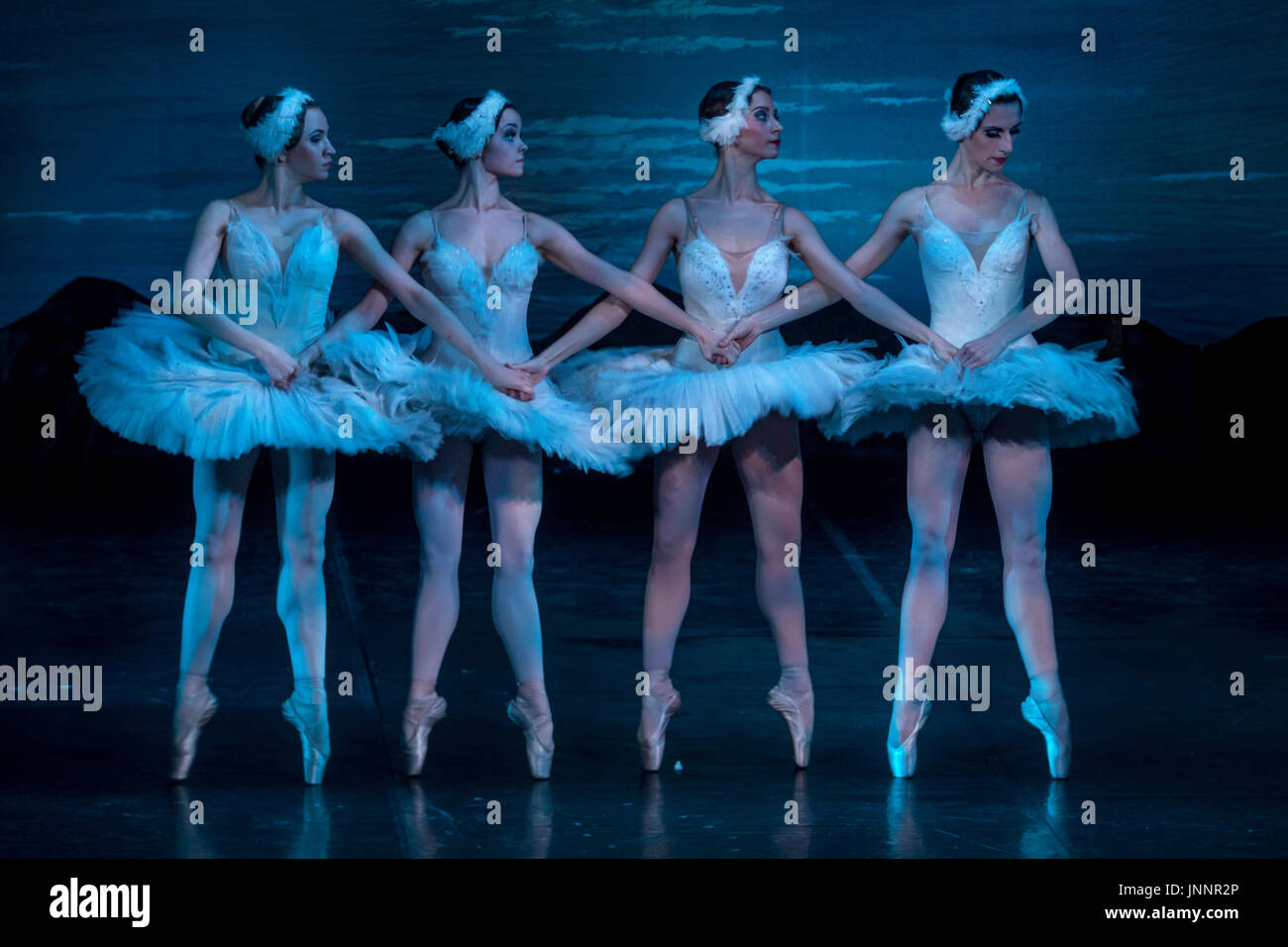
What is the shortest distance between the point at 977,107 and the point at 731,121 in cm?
59

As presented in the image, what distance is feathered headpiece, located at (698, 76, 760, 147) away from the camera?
4.65m

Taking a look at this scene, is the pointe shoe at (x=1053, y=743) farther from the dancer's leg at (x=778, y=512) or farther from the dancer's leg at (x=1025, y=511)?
the dancer's leg at (x=778, y=512)

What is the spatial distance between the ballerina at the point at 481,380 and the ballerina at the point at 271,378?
0.29 ft

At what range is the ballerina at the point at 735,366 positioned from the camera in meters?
4.62

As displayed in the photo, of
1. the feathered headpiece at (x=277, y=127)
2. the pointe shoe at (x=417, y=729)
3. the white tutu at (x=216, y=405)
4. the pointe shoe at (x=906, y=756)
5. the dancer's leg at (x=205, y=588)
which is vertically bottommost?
the pointe shoe at (x=906, y=756)

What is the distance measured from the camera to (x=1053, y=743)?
455cm

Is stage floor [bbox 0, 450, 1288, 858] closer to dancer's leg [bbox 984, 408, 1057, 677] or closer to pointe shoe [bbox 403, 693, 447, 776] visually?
pointe shoe [bbox 403, 693, 447, 776]

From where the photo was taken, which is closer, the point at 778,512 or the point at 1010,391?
the point at 1010,391

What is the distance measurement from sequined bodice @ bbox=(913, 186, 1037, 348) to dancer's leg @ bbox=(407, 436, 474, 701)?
1207 millimetres

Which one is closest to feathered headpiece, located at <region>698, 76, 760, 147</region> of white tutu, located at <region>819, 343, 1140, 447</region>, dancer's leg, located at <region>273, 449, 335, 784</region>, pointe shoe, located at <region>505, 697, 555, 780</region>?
white tutu, located at <region>819, 343, 1140, 447</region>

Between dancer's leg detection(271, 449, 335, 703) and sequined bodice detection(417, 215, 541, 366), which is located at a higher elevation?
sequined bodice detection(417, 215, 541, 366)

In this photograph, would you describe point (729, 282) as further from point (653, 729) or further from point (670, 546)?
point (653, 729)

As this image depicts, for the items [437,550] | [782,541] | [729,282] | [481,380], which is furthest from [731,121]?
[437,550]

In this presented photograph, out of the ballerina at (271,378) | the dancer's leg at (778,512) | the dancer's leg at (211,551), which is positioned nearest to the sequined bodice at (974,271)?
the dancer's leg at (778,512)
